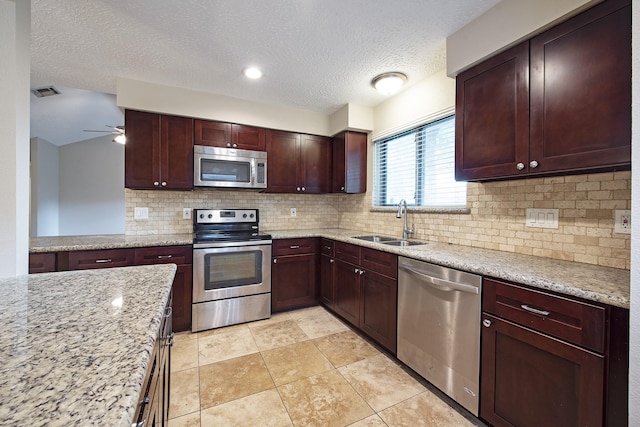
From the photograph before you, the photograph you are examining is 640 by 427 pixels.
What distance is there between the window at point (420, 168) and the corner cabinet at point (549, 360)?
1.13m

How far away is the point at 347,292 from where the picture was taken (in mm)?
2643

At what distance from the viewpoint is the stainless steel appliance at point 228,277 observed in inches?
101

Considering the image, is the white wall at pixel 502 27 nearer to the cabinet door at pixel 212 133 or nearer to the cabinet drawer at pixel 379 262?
the cabinet drawer at pixel 379 262

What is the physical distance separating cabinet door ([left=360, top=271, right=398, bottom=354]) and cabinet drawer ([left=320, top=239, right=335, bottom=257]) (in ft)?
1.97

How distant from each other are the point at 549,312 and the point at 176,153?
3.13m

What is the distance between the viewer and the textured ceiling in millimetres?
1648

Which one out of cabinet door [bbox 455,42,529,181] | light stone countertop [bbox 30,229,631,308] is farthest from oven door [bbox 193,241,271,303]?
cabinet door [bbox 455,42,529,181]

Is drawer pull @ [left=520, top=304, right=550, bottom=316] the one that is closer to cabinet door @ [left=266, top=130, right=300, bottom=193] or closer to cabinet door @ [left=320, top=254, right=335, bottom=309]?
cabinet door @ [left=320, top=254, right=335, bottom=309]

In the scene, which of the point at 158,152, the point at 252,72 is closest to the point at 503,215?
the point at 252,72

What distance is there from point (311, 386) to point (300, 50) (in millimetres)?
2461

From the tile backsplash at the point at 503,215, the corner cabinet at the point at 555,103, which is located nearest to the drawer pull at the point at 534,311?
the tile backsplash at the point at 503,215

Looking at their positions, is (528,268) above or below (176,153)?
below

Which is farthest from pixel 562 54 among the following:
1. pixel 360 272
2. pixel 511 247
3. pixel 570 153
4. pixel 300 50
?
pixel 360 272

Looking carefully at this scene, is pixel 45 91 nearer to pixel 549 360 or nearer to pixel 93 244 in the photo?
pixel 93 244
